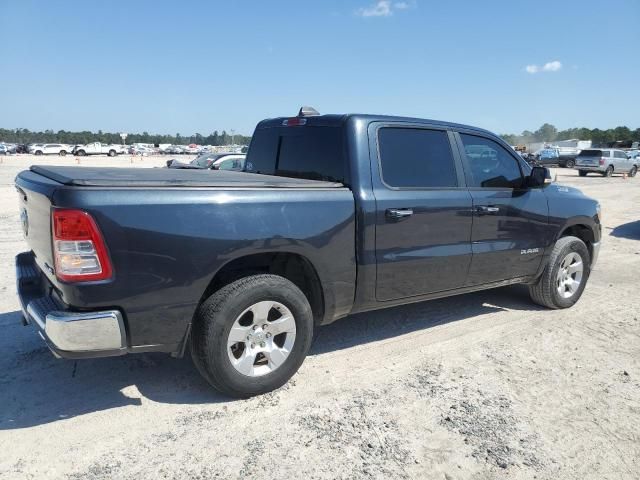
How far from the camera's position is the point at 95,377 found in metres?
3.54

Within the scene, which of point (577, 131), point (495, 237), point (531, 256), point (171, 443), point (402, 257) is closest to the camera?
point (171, 443)

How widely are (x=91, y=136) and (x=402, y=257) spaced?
15330 cm

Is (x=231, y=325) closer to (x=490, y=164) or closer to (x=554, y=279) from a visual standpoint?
(x=490, y=164)

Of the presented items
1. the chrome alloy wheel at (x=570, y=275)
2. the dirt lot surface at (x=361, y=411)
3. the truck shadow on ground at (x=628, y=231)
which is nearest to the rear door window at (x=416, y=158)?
the dirt lot surface at (x=361, y=411)

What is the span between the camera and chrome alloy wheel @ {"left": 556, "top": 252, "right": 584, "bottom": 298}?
204 inches

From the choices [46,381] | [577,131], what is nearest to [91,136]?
[577,131]

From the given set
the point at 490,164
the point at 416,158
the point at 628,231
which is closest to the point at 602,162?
the point at 628,231

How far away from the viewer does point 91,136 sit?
13938cm

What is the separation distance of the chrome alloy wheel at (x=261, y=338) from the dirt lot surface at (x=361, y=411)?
9.1 inches

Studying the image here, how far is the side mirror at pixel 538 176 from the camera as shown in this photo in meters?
4.63

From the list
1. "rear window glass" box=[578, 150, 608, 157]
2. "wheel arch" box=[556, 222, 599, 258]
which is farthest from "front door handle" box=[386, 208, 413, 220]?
"rear window glass" box=[578, 150, 608, 157]

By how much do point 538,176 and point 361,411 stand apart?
290 cm

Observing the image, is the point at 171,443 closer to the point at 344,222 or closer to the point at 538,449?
the point at 344,222

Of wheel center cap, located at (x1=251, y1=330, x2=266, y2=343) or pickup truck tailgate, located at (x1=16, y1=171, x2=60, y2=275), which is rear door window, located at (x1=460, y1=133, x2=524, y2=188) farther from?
pickup truck tailgate, located at (x1=16, y1=171, x2=60, y2=275)
